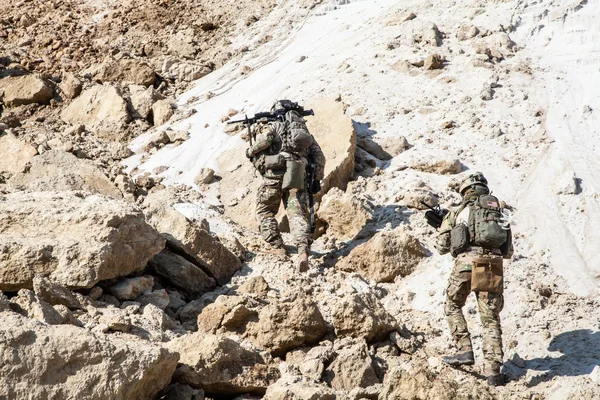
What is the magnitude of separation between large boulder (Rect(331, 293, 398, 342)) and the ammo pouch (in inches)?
33.8

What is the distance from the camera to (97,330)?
223 inches

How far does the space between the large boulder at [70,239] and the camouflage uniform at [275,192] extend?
1927mm

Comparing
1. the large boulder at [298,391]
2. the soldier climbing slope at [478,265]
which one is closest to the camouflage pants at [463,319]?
the soldier climbing slope at [478,265]

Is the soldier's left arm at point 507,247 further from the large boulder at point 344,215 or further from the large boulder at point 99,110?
the large boulder at point 99,110

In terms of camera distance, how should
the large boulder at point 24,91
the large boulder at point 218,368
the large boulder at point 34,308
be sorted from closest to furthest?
the large boulder at point 34,308 < the large boulder at point 218,368 < the large boulder at point 24,91

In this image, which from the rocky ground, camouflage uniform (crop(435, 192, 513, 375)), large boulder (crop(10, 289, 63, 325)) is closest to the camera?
Answer: large boulder (crop(10, 289, 63, 325))

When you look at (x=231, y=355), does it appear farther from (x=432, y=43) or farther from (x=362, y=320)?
(x=432, y=43)

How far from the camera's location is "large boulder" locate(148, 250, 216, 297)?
7.34 meters

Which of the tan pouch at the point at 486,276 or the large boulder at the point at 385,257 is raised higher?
the tan pouch at the point at 486,276

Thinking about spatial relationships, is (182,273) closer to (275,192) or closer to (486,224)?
(275,192)

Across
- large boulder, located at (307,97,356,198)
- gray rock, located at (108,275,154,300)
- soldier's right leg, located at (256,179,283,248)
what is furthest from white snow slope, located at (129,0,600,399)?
gray rock, located at (108,275,154,300)

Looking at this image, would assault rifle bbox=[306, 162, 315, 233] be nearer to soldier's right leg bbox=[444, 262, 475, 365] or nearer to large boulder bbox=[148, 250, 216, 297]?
large boulder bbox=[148, 250, 216, 297]

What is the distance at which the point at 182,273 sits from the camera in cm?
739

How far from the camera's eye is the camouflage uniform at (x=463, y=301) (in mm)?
6207
